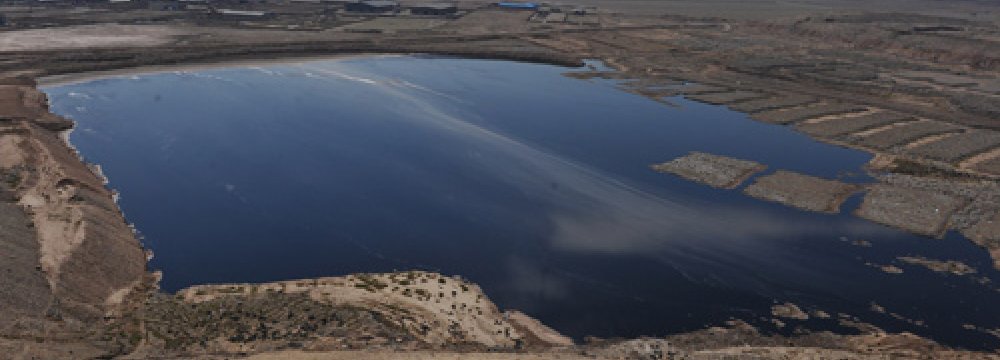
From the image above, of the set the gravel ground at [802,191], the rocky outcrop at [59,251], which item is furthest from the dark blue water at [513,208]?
the rocky outcrop at [59,251]

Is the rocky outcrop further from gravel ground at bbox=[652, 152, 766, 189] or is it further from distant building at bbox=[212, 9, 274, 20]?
distant building at bbox=[212, 9, 274, 20]

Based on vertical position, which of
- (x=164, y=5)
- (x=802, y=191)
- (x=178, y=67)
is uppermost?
(x=164, y=5)

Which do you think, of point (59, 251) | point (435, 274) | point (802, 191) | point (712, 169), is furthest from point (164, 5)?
point (802, 191)

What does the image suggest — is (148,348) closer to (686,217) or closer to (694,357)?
(694,357)

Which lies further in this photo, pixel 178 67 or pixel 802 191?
pixel 178 67

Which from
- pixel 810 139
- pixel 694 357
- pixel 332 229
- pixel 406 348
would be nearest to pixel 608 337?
pixel 694 357

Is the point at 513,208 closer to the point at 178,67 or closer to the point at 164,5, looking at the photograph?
the point at 178,67
